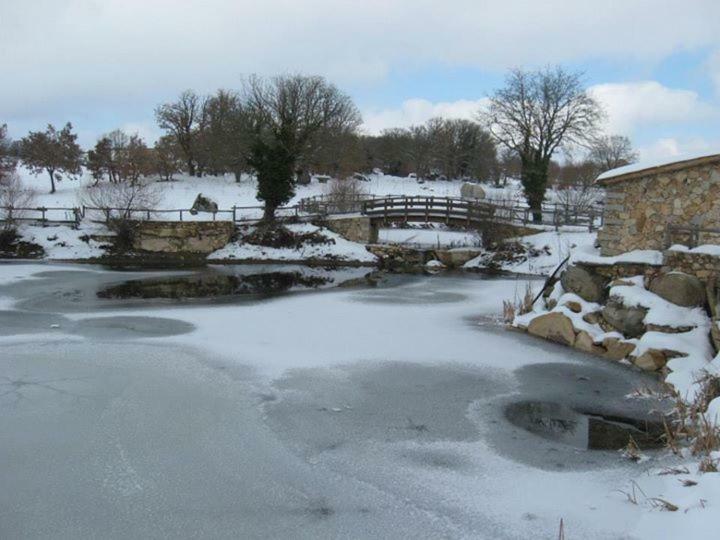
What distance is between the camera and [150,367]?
10047mm

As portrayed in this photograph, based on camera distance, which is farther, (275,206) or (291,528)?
(275,206)

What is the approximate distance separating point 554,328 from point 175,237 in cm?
2237

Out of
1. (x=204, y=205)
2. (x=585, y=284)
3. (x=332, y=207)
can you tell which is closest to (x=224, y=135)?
(x=204, y=205)

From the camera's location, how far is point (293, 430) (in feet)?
24.7

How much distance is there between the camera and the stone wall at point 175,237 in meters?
30.7

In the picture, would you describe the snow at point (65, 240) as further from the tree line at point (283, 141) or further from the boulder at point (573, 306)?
the boulder at point (573, 306)

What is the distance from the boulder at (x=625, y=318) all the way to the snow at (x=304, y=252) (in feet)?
58.9

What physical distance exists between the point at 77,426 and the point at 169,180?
136ft

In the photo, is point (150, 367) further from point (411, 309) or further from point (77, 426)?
point (411, 309)

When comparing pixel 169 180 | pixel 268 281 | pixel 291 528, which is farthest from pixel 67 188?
pixel 291 528

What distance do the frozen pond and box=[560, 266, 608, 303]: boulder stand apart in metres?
1.66

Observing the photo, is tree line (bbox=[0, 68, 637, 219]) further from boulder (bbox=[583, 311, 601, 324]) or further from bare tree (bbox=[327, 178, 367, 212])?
boulder (bbox=[583, 311, 601, 324])

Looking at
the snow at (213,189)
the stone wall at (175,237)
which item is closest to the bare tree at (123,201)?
the stone wall at (175,237)

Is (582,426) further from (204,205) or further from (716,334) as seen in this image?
(204,205)
